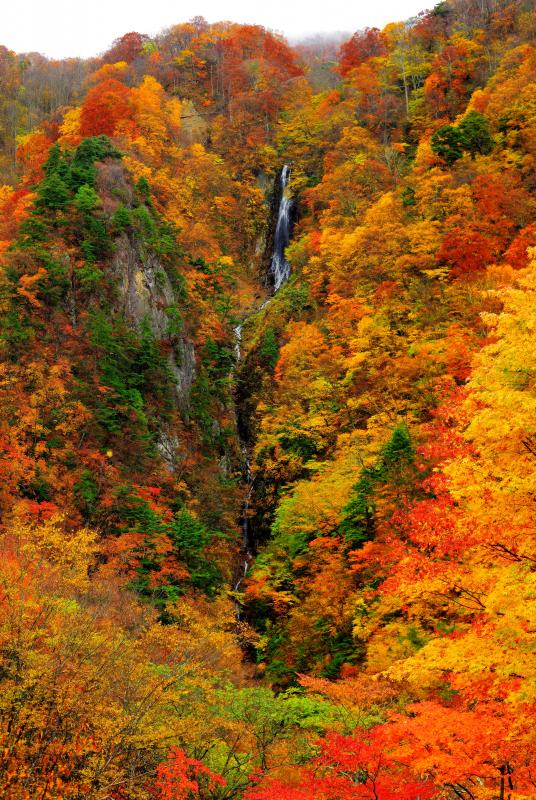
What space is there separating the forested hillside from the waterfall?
1.02 ft

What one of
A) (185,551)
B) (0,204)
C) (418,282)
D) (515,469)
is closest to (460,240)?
(418,282)

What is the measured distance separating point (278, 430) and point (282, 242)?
23.7 meters

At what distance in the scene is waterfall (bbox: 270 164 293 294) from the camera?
51.3 m

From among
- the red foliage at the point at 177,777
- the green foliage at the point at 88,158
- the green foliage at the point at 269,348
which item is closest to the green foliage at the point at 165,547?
the red foliage at the point at 177,777

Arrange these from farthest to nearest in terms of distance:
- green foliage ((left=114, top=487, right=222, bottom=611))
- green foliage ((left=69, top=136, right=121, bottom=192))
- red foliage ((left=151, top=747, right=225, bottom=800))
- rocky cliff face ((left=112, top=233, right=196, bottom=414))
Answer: green foliage ((left=69, top=136, right=121, bottom=192)) → rocky cliff face ((left=112, top=233, right=196, bottom=414)) → green foliage ((left=114, top=487, right=222, bottom=611)) → red foliage ((left=151, top=747, right=225, bottom=800))

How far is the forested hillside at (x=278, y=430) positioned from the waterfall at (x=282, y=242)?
310mm

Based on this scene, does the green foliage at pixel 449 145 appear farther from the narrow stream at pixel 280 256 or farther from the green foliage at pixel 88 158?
the green foliage at pixel 88 158

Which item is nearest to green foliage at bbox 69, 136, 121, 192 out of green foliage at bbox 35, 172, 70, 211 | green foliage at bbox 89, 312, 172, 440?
green foliage at bbox 35, 172, 70, 211

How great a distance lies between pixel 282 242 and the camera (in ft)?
175

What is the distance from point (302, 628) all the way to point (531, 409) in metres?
16.4

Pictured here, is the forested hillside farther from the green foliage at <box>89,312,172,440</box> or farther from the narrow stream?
the narrow stream

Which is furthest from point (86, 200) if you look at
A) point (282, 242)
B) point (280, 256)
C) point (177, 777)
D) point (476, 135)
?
point (177, 777)

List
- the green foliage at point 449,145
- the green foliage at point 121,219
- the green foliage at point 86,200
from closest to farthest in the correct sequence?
the green foliage at point 86,200
the green foliage at point 121,219
the green foliage at point 449,145

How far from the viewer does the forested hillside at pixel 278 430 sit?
33.6ft
